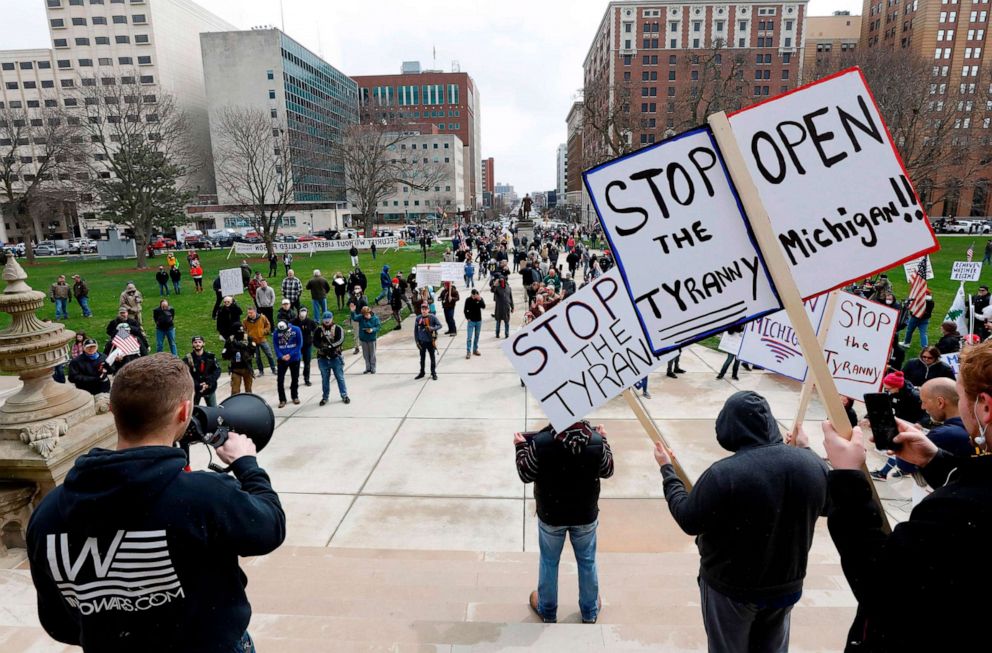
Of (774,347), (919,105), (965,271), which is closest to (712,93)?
(919,105)

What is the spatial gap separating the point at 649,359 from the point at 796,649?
1.97 meters

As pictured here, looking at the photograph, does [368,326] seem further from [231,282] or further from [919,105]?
[919,105]

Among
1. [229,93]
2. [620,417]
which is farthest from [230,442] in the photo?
[229,93]

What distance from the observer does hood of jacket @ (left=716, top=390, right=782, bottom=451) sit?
8.45ft

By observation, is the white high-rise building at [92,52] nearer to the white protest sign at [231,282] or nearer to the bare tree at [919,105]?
the white protest sign at [231,282]

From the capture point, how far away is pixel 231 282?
14805 mm

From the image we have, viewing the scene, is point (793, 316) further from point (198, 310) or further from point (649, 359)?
point (198, 310)

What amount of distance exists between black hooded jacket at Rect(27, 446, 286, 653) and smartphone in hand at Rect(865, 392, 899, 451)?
2015mm

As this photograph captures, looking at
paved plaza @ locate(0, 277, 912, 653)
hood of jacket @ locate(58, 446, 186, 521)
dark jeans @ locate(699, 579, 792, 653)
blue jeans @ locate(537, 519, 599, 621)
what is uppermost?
hood of jacket @ locate(58, 446, 186, 521)

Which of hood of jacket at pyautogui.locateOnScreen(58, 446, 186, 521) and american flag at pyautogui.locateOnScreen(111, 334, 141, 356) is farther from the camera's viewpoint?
american flag at pyautogui.locateOnScreen(111, 334, 141, 356)

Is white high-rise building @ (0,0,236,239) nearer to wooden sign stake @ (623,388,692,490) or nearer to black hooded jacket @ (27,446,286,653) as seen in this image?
wooden sign stake @ (623,388,692,490)

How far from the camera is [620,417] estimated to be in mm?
9055

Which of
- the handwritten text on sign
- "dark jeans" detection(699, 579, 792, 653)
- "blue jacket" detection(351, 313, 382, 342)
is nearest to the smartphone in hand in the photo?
"dark jeans" detection(699, 579, 792, 653)

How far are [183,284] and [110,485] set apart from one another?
102ft
